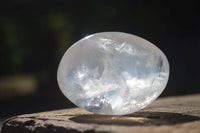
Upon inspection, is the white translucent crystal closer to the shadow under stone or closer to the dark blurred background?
the shadow under stone

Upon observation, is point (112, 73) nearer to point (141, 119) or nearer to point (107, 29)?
point (141, 119)

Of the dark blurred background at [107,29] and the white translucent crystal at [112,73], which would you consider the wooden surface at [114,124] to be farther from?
the dark blurred background at [107,29]

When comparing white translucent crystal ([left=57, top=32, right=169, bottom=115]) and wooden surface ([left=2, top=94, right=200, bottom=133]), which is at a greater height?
white translucent crystal ([left=57, top=32, right=169, bottom=115])

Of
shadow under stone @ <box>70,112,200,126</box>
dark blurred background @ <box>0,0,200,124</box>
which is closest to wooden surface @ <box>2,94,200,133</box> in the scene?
shadow under stone @ <box>70,112,200,126</box>

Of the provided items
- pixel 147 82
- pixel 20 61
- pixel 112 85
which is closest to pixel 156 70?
pixel 147 82

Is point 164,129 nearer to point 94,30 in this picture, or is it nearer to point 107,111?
point 107,111

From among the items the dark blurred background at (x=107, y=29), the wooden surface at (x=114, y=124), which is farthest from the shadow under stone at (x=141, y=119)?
the dark blurred background at (x=107, y=29)
